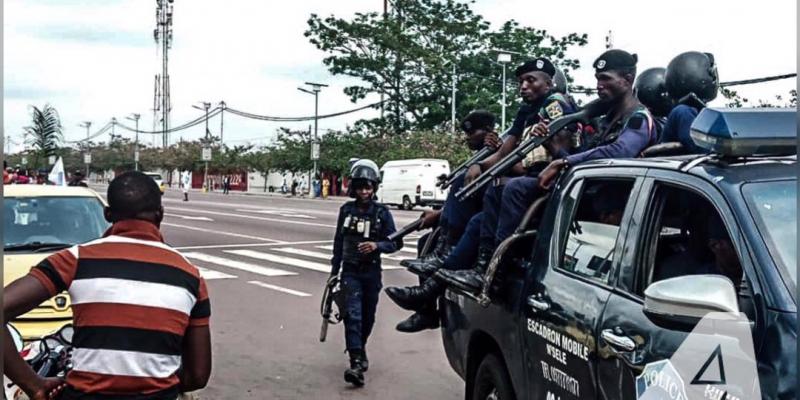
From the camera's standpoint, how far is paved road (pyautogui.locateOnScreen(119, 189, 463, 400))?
6895mm

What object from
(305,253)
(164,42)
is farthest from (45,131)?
(164,42)

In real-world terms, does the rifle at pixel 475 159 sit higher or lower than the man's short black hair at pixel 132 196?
higher

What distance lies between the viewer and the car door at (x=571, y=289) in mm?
3365

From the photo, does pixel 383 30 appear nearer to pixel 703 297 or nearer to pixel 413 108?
pixel 413 108

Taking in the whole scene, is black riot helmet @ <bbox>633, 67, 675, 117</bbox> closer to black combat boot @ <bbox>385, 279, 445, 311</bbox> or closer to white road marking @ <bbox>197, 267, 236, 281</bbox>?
black combat boot @ <bbox>385, 279, 445, 311</bbox>

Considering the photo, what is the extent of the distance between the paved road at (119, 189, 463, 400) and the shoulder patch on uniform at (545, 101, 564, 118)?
8.23 feet

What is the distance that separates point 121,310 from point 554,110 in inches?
128

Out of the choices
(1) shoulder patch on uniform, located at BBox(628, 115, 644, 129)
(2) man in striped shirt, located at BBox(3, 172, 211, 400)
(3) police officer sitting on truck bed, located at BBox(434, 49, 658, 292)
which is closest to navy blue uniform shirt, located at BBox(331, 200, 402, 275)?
(3) police officer sitting on truck bed, located at BBox(434, 49, 658, 292)

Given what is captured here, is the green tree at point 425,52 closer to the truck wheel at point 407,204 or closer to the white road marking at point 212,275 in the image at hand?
the truck wheel at point 407,204

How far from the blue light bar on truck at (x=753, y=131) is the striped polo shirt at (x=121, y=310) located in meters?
1.92

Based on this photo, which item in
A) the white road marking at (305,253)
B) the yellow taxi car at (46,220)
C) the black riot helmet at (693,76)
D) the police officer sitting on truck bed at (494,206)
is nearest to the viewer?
the black riot helmet at (693,76)

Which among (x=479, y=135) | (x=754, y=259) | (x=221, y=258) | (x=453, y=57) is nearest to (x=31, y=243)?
(x=479, y=135)

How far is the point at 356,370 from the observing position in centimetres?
694

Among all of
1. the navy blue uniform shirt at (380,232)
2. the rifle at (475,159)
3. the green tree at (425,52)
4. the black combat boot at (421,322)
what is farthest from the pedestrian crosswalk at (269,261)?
the green tree at (425,52)
